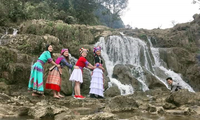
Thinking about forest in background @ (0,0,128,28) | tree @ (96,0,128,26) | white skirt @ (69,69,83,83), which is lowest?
white skirt @ (69,69,83,83)

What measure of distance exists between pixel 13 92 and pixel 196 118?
567 centimetres

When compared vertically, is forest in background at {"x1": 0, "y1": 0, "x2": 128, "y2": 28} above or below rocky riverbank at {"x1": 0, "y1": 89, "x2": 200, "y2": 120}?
above

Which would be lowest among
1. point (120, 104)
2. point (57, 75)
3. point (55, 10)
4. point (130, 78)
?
point (120, 104)

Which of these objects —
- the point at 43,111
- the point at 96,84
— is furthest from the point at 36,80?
the point at 43,111

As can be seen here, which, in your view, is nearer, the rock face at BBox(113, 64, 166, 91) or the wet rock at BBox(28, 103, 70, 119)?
the wet rock at BBox(28, 103, 70, 119)

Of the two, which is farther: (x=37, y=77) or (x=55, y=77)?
(x=55, y=77)

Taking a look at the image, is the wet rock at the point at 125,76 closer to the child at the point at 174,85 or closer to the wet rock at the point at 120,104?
the child at the point at 174,85

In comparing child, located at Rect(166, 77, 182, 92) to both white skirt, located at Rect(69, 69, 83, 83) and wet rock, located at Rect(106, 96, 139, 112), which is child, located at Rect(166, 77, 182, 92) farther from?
white skirt, located at Rect(69, 69, 83, 83)

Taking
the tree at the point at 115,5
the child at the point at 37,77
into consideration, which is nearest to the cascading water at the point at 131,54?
the child at the point at 37,77

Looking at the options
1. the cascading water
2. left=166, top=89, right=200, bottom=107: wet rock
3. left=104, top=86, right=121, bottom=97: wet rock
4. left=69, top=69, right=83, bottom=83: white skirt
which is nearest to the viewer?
left=166, top=89, right=200, bottom=107: wet rock

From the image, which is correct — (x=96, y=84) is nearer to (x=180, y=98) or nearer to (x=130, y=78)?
(x=180, y=98)

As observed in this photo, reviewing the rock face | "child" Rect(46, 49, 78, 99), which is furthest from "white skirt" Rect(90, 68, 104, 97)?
the rock face

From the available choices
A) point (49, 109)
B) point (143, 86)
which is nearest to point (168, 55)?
point (143, 86)

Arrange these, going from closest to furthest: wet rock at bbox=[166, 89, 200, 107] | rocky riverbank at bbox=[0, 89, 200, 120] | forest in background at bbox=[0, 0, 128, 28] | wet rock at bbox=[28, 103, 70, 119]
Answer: rocky riverbank at bbox=[0, 89, 200, 120] → wet rock at bbox=[28, 103, 70, 119] → wet rock at bbox=[166, 89, 200, 107] → forest in background at bbox=[0, 0, 128, 28]
